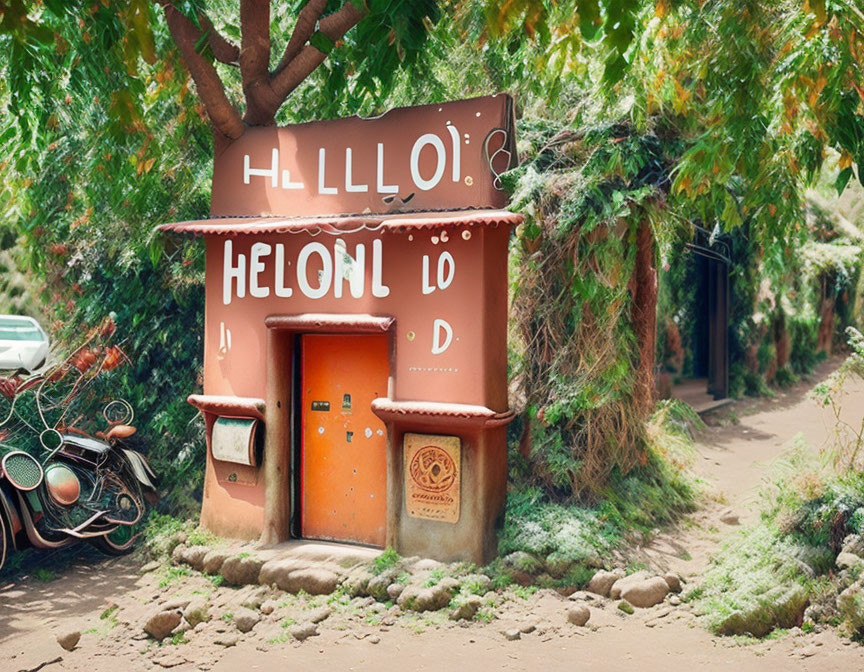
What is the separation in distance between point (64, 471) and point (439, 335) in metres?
3.66

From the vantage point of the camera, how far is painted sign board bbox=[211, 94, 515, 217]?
6.93 metres

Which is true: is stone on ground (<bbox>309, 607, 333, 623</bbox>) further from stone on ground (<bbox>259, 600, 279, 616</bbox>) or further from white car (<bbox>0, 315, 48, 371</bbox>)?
white car (<bbox>0, 315, 48, 371</bbox>)

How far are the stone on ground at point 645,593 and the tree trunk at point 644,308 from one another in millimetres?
1811

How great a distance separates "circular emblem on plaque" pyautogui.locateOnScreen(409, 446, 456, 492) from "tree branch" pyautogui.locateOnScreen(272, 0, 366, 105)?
353 cm

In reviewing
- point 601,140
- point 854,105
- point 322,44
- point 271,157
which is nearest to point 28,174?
point 271,157

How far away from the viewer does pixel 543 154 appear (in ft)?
24.5

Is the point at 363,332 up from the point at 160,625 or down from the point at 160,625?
up

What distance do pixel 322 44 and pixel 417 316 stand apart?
2.35 meters

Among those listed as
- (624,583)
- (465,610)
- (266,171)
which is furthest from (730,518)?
(266,171)

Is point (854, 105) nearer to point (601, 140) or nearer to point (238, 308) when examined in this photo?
point (601, 140)

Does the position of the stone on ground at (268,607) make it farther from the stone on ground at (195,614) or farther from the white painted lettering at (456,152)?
the white painted lettering at (456,152)

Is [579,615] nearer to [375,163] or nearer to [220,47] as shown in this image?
[375,163]

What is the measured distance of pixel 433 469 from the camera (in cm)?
702

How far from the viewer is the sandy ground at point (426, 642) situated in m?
5.56
